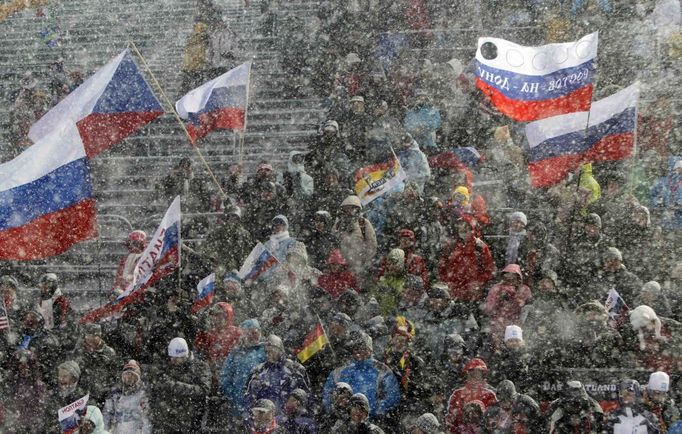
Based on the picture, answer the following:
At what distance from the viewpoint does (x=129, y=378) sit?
876 cm

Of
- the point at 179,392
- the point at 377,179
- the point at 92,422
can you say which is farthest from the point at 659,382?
the point at 92,422

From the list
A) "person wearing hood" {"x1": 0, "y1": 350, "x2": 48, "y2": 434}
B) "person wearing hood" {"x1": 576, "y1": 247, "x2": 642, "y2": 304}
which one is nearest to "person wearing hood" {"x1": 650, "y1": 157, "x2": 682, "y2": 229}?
"person wearing hood" {"x1": 576, "y1": 247, "x2": 642, "y2": 304}

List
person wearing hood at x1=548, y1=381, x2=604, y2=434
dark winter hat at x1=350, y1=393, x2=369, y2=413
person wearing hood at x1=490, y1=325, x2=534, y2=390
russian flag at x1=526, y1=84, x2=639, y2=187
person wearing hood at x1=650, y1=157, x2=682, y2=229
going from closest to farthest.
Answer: person wearing hood at x1=548, y1=381, x2=604, y2=434 → dark winter hat at x1=350, y1=393, x2=369, y2=413 → person wearing hood at x1=490, y1=325, x2=534, y2=390 → russian flag at x1=526, y1=84, x2=639, y2=187 → person wearing hood at x1=650, y1=157, x2=682, y2=229

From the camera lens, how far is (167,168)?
538 inches

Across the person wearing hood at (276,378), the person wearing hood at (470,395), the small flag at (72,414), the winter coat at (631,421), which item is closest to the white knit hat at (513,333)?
the person wearing hood at (470,395)

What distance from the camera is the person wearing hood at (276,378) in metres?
8.53

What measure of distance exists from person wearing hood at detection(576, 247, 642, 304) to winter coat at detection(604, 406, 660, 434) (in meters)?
1.71

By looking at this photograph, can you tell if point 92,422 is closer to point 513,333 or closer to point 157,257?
point 157,257

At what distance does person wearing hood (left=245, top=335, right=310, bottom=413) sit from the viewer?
853 cm

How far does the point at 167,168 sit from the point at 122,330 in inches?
171

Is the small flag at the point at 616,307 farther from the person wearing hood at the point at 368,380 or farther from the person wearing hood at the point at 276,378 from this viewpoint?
the person wearing hood at the point at 276,378

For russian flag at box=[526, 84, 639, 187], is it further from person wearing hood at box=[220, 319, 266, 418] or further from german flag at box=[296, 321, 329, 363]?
person wearing hood at box=[220, 319, 266, 418]

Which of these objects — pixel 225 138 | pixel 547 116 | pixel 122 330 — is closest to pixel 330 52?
pixel 225 138

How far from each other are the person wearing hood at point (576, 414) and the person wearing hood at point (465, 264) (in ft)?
6.50
